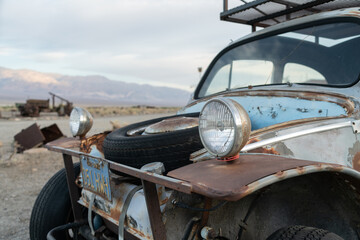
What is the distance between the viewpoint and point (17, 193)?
541 centimetres

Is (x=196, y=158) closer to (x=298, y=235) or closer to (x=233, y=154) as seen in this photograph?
(x=233, y=154)

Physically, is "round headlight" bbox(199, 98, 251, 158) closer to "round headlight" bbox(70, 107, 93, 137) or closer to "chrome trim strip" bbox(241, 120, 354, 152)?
"chrome trim strip" bbox(241, 120, 354, 152)

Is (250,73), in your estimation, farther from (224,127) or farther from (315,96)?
(224,127)

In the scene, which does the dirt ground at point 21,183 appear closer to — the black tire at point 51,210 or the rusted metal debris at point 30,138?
the rusted metal debris at point 30,138

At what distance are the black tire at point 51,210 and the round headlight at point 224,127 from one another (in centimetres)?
192

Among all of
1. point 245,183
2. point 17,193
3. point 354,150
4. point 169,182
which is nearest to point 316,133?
point 354,150

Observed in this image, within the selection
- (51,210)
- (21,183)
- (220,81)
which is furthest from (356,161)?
(21,183)

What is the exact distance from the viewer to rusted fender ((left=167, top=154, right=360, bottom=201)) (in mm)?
1306

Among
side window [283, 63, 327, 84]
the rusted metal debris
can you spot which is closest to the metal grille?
side window [283, 63, 327, 84]

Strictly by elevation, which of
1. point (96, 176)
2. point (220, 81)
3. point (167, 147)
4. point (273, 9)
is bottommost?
point (96, 176)

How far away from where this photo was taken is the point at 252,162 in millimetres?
1604

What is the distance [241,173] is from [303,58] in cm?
178

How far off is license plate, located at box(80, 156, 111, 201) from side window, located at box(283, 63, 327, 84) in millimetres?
1720

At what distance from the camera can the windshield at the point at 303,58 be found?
257 centimetres
